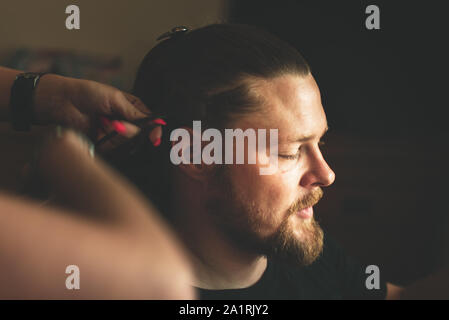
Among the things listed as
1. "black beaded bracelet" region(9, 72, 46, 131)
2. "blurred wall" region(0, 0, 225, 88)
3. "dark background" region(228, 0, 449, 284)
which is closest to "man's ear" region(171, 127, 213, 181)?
"black beaded bracelet" region(9, 72, 46, 131)

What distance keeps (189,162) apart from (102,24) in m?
0.54

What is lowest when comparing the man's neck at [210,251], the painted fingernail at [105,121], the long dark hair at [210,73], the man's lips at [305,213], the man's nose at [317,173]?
the man's neck at [210,251]

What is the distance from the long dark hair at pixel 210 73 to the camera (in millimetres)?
681

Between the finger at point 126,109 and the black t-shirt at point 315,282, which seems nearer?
the finger at point 126,109

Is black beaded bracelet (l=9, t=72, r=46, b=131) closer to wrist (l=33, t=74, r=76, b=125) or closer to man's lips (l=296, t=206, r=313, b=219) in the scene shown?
wrist (l=33, t=74, r=76, b=125)

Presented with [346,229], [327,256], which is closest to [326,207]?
[346,229]

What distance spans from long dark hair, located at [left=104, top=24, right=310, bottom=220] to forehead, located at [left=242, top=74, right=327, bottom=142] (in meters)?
0.01

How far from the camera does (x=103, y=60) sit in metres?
1.10

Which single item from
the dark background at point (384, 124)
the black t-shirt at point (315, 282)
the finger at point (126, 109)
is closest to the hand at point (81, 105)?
the finger at point (126, 109)

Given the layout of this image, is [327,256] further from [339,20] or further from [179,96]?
[339,20]

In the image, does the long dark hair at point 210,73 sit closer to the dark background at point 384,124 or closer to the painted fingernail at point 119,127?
the painted fingernail at point 119,127

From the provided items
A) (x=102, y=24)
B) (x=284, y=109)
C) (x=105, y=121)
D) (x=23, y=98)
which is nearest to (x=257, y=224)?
(x=284, y=109)

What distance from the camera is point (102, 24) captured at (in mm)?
1044

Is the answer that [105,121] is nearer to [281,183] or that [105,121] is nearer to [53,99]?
[53,99]
